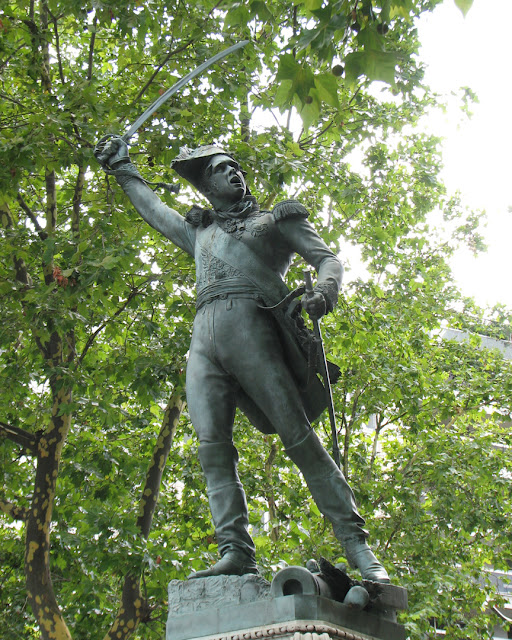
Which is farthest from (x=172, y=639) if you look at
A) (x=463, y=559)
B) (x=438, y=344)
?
(x=438, y=344)

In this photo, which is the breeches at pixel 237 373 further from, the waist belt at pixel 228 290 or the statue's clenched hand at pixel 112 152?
the statue's clenched hand at pixel 112 152

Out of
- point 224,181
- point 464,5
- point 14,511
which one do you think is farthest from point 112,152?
point 14,511

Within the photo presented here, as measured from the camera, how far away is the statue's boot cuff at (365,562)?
340cm

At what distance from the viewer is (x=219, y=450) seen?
12.6 ft

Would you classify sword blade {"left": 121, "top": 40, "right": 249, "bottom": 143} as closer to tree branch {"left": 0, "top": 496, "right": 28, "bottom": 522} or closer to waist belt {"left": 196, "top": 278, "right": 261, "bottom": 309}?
waist belt {"left": 196, "top": 278, "right": 261, "bottom": 309}

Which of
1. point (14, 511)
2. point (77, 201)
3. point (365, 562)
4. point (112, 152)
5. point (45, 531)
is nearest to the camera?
point (365, 562)

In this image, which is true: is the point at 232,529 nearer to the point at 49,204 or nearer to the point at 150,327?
the point at 150,327

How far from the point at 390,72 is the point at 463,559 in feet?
35.1

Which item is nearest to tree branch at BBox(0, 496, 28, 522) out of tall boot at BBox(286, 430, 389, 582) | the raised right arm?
the raised right arm

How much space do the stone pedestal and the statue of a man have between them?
4.3 inches

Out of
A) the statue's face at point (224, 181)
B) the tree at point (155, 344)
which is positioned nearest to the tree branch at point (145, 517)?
the tree at point (155, 344)

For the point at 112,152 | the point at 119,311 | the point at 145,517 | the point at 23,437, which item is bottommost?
the point at 145,517

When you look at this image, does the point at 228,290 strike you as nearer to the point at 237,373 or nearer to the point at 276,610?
the point at 237,373

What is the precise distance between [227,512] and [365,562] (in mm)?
690
